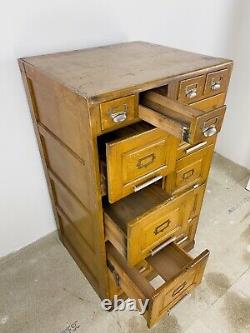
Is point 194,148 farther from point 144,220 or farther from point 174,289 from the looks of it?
point 174,289

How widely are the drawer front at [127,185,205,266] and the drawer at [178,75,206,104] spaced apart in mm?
335

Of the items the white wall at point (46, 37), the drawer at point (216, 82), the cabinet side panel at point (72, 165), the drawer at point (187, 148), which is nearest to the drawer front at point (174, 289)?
the cabinet side panel at point (72, 165)

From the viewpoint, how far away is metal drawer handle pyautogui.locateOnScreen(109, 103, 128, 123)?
71 centimetres

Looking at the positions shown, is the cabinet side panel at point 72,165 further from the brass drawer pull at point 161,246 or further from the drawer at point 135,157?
the brass drawer pull at point 161,246

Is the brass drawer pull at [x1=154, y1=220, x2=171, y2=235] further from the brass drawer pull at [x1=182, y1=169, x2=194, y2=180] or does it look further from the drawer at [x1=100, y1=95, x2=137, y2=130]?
the drawer at [x1=100, y1=95, x2=137, y2=130]

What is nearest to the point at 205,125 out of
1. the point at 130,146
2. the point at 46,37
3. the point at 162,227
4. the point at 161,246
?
the point at 130,146

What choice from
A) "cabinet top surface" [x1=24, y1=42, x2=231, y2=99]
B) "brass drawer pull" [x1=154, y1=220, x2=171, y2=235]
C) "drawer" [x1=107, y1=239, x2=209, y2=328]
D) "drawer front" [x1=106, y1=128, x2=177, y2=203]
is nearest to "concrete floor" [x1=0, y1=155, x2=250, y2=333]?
"drawer" [x1=107, y1=239, x2=209, y2=328]

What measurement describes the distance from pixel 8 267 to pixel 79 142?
98 centimetres

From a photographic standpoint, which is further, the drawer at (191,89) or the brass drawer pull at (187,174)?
the brass drawer pull at (187,174)

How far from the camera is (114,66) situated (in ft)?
2.87

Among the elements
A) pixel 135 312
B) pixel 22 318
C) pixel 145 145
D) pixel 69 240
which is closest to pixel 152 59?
pixel 145 145

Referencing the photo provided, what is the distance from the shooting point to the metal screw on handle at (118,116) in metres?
0.71

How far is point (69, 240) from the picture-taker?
138cm

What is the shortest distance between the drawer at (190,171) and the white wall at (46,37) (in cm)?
64
